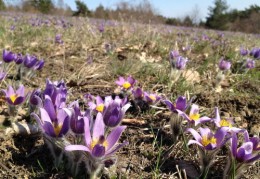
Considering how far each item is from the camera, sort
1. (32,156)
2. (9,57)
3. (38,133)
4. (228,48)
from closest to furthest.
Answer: (32,156) < (38,133) < (9,57) < (228,48)

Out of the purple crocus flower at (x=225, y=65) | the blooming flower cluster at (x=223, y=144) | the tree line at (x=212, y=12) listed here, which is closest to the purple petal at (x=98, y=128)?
the blooming flower cluster at (x=223, y=144)

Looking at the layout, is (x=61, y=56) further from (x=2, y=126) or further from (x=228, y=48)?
(x=228, y=48)

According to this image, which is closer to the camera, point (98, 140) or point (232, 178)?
point (98, 140)

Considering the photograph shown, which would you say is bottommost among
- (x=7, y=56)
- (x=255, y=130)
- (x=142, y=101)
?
(x=255, y=130)

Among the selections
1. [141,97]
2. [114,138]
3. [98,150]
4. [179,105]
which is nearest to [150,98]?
[141,97]

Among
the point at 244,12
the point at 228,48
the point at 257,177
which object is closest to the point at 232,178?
the point at 257,177

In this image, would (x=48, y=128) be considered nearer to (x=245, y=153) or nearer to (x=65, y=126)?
(x=65, y=126)

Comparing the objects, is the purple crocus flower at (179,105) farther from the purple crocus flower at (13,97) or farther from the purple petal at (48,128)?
the purple crocus flower at (13,97)

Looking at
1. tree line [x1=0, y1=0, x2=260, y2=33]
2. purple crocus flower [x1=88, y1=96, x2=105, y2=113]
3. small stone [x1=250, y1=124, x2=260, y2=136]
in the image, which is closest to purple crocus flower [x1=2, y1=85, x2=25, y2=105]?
purple crocus flower [x1=88, y1=96, x2=105, y2=113]
